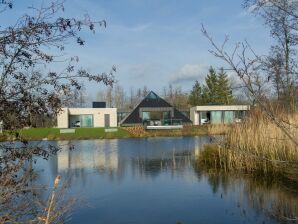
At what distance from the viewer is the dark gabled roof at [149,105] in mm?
49344

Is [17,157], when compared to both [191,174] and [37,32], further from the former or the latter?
[191,174]

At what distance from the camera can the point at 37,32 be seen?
171 inches

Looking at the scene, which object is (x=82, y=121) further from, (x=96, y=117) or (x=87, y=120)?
(x=96, y=117)

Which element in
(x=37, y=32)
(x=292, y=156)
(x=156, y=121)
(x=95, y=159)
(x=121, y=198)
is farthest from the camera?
(x=156, y=121)

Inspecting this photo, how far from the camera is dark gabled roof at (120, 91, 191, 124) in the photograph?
49344mm

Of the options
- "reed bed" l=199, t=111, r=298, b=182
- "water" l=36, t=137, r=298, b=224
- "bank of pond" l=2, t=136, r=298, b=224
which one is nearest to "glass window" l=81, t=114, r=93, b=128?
"bank of pond" l=2, t=136, r=298, b=224

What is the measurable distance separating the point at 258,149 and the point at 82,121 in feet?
141

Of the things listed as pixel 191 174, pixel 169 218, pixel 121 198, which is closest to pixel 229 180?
pixel 191 174

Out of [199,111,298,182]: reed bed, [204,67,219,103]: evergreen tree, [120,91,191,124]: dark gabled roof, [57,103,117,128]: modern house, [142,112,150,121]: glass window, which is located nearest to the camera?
[199,111,298,182]: reed bed

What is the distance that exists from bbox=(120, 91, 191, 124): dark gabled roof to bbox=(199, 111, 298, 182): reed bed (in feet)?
116

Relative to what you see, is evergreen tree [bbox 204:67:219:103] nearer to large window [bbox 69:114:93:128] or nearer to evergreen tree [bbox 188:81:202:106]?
evergreen tree [bbox 188:81:202:106]

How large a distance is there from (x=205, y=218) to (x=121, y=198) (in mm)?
2303

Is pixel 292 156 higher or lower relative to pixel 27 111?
lower

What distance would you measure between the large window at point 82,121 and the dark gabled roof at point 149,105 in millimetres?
5294
